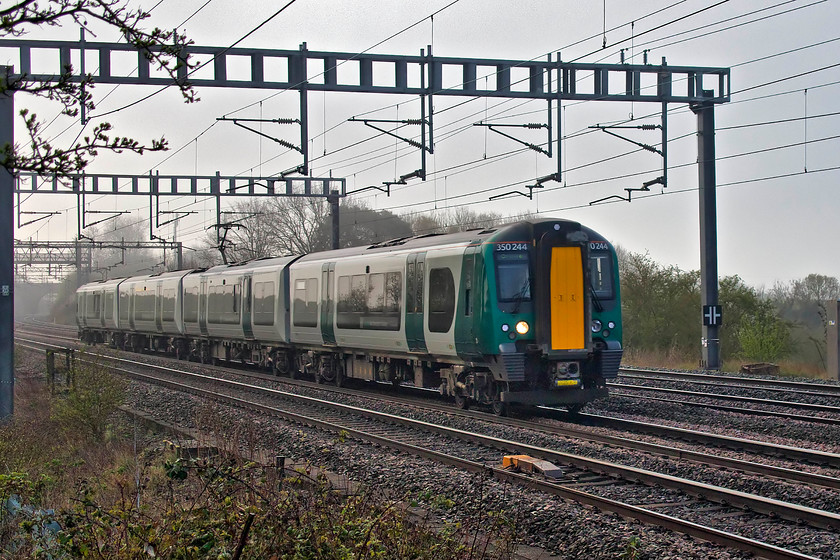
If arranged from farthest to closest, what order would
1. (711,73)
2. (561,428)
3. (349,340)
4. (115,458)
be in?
(711,73), (349,340), (561,428), (115,458)

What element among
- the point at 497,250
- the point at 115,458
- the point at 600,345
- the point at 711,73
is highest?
the point at 711,73

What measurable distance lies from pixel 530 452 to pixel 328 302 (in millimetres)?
10299

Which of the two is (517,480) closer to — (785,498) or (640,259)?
(785,498)

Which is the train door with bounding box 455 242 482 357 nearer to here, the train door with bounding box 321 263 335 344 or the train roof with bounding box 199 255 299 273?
the train door with bounding box 321 263 335 344

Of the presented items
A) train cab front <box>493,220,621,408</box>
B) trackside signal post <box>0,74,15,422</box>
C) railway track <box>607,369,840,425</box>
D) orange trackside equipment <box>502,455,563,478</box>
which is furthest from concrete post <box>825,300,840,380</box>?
trackside signal post <box>0,74,15,422</box>

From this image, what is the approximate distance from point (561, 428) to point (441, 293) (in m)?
3.52

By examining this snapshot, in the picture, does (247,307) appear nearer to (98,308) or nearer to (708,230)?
(708,230)

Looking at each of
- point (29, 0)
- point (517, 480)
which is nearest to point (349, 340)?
point (517, 480)

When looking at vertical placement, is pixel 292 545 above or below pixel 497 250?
below

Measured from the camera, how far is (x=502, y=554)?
6.45 m

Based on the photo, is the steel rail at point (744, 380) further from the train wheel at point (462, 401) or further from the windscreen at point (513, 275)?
the windscreen at point (513, 275)

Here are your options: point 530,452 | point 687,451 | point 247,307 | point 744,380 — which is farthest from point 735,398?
point 247,307

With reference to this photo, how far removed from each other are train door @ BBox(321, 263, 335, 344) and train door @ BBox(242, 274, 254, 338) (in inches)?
209

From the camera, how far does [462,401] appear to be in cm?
1656
